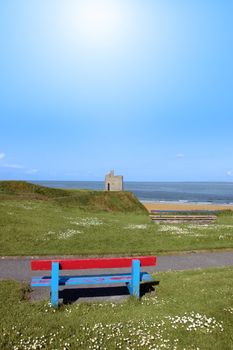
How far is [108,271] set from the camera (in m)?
12.5

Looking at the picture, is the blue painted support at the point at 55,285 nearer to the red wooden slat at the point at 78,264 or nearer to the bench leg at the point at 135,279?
the red wooden slat at the point at 78,264

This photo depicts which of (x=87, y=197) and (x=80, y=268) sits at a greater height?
(x=87, y=197)

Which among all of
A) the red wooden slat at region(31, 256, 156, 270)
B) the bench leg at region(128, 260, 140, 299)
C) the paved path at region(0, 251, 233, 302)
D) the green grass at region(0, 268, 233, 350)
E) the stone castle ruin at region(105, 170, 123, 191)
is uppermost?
the stone castle ruin at region(105, 170, 123, 191)

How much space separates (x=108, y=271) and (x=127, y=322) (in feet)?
16.5

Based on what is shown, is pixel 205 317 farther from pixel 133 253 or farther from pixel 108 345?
pixel 133 253

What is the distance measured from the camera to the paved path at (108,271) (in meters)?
9.49

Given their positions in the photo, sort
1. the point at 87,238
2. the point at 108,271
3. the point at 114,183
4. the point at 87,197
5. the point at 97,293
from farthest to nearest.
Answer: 1. the point at 114,183
2. the point at 87,197
3. the point at 87,238
4. the point at 108,271
5. the point at 97,293

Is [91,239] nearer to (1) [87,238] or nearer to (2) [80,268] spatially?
(1) [87,238]

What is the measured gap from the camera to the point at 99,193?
1957 inches

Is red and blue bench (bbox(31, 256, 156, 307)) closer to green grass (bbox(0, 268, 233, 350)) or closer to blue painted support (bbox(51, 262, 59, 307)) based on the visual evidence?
blue painted support (bbox(51, 262, 59, 307))

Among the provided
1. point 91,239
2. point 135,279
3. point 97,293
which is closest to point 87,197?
point 91,239

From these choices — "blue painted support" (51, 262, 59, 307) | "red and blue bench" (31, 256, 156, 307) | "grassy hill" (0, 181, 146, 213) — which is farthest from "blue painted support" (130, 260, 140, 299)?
"grassy hill" (0, 181, 146, 213)

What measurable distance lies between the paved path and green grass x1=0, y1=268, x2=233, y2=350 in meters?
0.71

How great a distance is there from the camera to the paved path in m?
9.49
